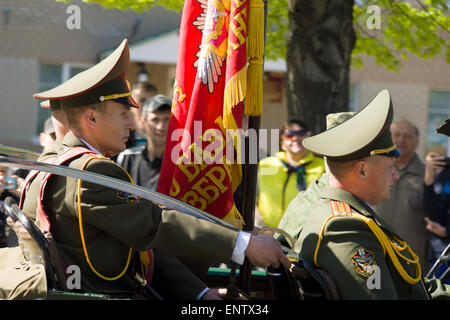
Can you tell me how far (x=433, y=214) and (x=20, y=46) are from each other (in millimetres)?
11331

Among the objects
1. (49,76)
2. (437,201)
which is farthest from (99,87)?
(49,76)

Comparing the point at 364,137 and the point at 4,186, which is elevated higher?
the point at 364,137

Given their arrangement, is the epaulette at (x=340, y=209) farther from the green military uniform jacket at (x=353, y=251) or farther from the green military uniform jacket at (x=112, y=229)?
the green military uniform jacket at (x=112, y=229)

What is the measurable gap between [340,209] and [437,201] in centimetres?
301

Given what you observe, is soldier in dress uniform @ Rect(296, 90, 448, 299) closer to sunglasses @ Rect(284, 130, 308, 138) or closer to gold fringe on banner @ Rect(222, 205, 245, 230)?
gold fringe on banner @ Rect(222, 205, 245, 230)

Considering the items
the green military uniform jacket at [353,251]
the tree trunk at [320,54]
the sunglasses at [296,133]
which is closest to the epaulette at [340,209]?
the green military uniform jacket at [353,251]

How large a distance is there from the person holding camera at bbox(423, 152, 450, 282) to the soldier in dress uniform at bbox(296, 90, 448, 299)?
2.50 meters

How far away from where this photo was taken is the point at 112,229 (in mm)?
2490

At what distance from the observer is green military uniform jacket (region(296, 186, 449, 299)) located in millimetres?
2600

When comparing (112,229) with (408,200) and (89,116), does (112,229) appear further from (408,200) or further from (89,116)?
(408,200)

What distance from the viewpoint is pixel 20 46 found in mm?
14195

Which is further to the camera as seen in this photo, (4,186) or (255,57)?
(4,186)

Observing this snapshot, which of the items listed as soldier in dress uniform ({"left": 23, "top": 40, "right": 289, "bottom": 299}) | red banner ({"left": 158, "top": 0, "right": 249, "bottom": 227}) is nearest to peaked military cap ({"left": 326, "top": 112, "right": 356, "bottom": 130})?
red banner ({"left": 158, "top": 0, "right": 249, "bottom": 227})
